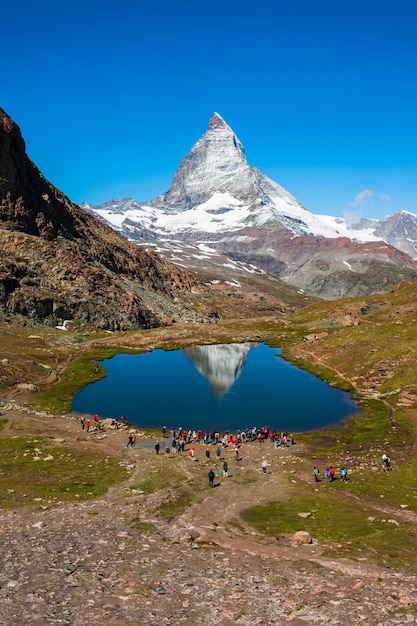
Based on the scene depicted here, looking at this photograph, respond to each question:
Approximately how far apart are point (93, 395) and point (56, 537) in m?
68.3

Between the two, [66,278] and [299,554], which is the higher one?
[66,278]

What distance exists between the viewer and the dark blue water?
85875 millimetres

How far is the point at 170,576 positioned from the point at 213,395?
249 ft

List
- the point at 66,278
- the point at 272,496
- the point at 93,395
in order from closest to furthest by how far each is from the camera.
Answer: the point at 272,496 → the point at 93,395 → the point at 66,278

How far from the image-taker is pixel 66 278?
19788 centimetres

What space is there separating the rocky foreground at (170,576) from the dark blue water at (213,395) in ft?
137

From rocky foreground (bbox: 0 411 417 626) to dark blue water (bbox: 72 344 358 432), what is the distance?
1645 inches

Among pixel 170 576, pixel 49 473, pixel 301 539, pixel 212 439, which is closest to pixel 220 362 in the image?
pixel 212 439

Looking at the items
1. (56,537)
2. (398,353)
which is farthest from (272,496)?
(398,353)

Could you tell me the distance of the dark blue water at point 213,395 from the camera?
85.9 m

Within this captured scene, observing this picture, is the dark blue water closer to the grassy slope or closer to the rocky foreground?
the grassy slope

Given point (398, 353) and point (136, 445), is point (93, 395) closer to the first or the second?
point (136, 445)

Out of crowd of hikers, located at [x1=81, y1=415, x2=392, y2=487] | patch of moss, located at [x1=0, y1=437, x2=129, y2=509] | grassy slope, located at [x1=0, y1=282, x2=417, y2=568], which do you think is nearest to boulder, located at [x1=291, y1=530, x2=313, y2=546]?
grassy slope, located at [x1=0, y1=282, x2=417, y2=568]

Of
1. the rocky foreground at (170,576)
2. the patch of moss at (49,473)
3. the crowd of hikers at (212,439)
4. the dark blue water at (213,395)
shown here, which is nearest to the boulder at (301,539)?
the rocky foreground at (170,576)
